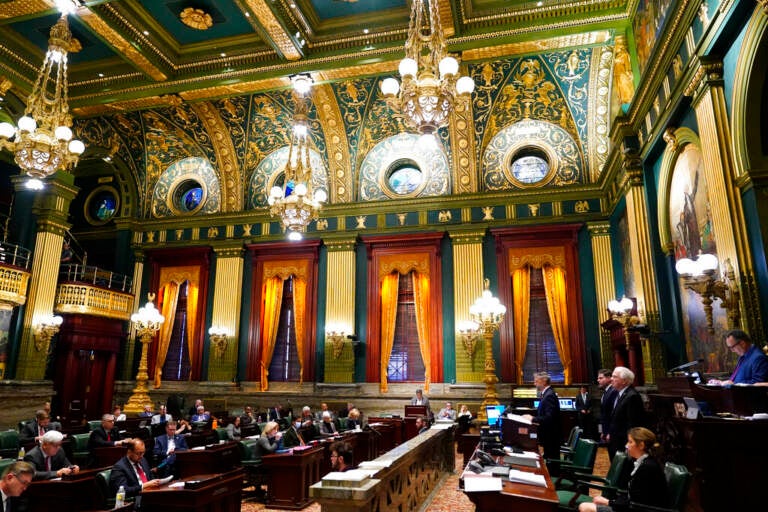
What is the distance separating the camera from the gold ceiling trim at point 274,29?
31.5ft

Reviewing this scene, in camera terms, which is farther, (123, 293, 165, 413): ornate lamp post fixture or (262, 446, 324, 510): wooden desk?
(123, 293, 165, 413): ornate lamp post fixture

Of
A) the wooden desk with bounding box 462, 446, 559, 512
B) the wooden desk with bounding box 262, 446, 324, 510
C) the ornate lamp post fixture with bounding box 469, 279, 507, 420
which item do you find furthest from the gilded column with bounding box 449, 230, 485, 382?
the wooden desk with bounding box 462, 446, 559, 512

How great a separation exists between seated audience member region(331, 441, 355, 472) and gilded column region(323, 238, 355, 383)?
663 cm

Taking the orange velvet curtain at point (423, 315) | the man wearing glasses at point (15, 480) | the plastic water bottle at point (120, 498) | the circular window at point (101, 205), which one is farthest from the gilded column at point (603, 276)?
the circular window at point (101, 205)

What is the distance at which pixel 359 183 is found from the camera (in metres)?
15.4

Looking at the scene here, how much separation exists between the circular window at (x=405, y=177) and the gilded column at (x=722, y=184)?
29.1 ft

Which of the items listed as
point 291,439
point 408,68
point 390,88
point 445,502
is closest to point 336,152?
point 390,88

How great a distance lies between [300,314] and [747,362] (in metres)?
11.6

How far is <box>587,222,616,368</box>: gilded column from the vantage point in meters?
12.7

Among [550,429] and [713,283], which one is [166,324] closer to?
[550,429]

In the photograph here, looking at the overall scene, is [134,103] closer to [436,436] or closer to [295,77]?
[295,77]

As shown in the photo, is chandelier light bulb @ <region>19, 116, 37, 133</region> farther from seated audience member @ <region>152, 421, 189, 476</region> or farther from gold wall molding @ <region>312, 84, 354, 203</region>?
gold wall molding @ <region>312, 84, 354, 203</region>

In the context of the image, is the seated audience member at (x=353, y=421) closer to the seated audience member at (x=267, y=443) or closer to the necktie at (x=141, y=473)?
the seated audience member at (x=267, y=443)

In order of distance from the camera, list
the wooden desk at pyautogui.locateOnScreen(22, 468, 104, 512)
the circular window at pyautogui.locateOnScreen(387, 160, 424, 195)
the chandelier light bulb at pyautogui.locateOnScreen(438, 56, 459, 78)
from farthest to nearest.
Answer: the circular window at pyautogui.locateOnScreen(387, 160, 424, 195) < the chandelier light bulb at pyautogui.locateOnScreen(438, 56, 459, 78) < the wooden desk at pyautogui.locateOnScreen(22, 468, 104, 512)
